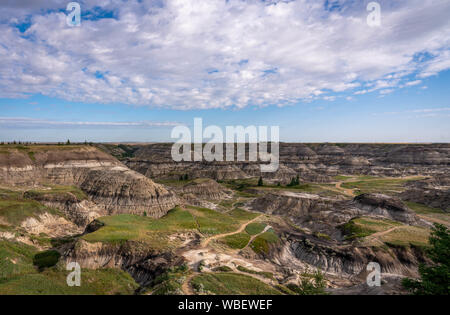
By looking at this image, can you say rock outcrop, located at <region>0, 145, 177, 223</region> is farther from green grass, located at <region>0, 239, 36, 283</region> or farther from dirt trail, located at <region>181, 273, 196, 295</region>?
dirt trail, located at <region>181, 273, 196, 295</region>

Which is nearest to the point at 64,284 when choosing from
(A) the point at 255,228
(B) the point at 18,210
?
(B) the point at 18,210

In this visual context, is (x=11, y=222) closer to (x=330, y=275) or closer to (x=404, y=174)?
(x=330, y=275)

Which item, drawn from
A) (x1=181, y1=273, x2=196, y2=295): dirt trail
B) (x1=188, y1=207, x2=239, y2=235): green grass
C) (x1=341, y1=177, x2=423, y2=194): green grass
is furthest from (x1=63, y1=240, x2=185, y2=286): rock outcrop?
(x1=341, y1=177, x2=423, y2=194): green grass

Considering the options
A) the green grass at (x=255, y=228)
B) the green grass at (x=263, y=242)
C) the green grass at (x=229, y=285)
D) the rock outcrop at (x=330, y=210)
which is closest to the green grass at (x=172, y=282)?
the green grass at (x=229, y=285)

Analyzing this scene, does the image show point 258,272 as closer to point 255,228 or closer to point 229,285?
point 229,285

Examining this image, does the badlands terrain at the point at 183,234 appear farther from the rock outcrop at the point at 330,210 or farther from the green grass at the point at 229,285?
the rock outcrop at the point at 330,210
